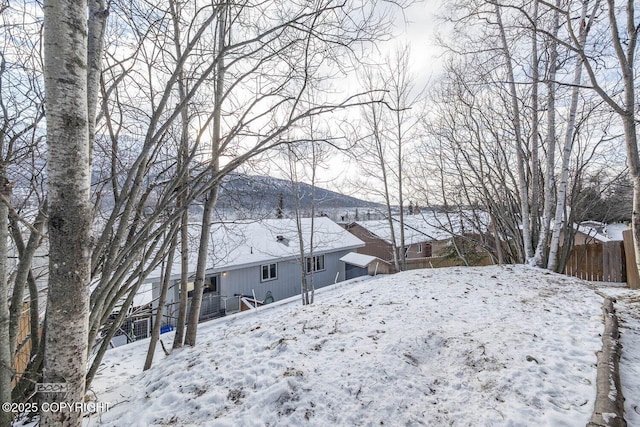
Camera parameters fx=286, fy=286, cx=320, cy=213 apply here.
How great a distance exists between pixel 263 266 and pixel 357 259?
17.9ft

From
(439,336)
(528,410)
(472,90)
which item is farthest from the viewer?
(472,90)

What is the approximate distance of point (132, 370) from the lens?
4.78m

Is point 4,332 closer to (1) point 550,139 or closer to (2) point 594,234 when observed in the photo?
(1) point 550,139

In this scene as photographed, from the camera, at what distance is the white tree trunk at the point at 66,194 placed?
51.2 inches

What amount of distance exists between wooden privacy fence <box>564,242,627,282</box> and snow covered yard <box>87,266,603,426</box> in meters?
4.22

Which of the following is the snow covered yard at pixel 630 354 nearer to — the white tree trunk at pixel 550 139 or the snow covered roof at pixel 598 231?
the white tree trunk at pixel 550 139

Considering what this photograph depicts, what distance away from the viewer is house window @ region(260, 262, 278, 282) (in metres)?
12.8

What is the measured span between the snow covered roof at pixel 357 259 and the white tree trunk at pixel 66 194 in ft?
47.2

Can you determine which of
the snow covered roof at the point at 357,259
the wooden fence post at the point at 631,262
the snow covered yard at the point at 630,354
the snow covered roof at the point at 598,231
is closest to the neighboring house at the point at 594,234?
the snow covered roof at the point at 598,231

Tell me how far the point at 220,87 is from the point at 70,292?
331 centimetres

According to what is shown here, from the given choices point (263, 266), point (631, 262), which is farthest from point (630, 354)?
point (263, 266)

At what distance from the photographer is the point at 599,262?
292 inches

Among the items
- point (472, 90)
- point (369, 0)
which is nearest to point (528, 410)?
point (369, 0)

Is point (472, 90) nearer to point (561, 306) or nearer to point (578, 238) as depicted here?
point (561, 306)
